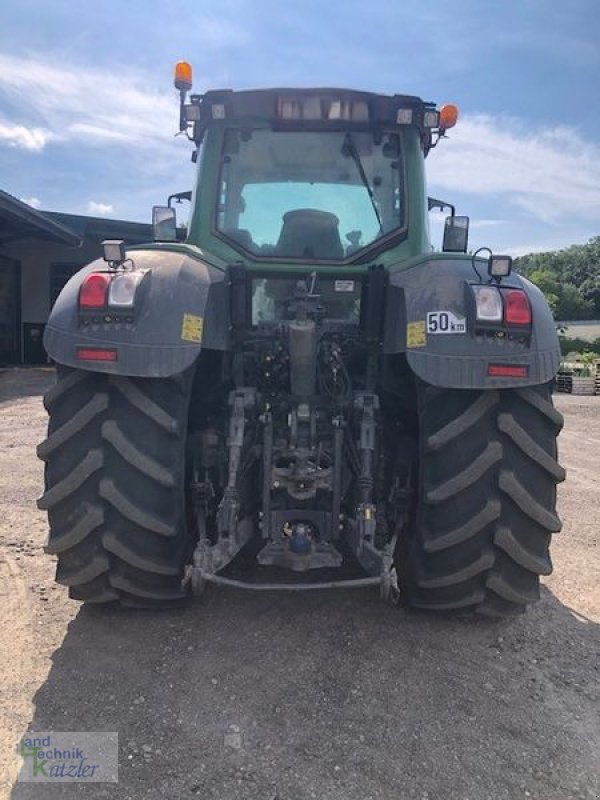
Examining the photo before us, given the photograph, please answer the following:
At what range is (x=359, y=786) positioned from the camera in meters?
2.15

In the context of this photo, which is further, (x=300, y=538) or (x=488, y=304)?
(x=300, y=538)

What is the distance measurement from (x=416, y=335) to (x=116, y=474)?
54.6 inches

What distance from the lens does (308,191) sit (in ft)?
12.0

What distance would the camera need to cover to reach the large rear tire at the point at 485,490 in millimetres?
2783

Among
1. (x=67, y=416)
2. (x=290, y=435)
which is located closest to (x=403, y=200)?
(x=290, y=435)

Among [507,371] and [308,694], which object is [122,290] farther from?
[308,694]

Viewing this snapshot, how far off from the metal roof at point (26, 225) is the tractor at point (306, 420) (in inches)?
506

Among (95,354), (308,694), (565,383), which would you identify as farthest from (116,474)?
(565,383)

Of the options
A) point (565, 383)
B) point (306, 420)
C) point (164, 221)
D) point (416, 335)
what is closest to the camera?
point (416, 335)

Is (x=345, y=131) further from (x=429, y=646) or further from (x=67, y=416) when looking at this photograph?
(x=429, y=646)

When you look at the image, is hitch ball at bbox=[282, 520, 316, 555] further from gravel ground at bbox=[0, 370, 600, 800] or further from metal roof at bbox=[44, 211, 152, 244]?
metal roof at bbox=[44, 211, 152, 244]

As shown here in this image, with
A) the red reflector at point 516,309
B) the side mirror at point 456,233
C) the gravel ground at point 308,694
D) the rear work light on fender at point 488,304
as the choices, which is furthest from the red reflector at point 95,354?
the side mirror at point 456,233

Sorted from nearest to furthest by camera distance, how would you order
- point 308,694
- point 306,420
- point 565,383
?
point 308,694, point 306,420, point 565,383

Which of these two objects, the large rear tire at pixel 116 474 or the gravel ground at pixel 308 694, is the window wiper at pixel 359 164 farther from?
the gravel ground at pixel 308 694
